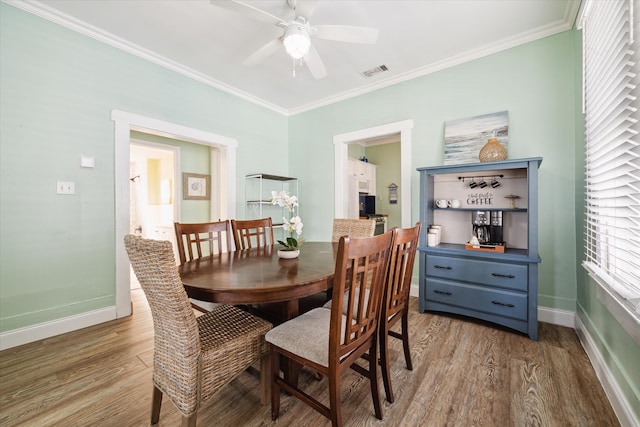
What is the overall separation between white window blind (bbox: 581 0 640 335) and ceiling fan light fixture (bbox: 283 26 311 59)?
5.77 ft

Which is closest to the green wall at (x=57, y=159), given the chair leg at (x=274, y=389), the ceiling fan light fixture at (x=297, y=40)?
the ceiling fan light fixture at (x=297, y=40)

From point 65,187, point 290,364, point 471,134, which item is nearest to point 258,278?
point 290,364

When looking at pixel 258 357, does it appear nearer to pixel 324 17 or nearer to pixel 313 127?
pixel 324 17

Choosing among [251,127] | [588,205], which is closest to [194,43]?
[251,127]

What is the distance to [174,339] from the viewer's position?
1162mm

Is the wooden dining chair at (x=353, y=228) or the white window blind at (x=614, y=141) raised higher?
the white window blind at (x=614, y=141)

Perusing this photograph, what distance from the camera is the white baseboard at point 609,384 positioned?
1.27 metres

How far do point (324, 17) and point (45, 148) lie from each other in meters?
2.72

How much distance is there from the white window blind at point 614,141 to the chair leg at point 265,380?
1.75m

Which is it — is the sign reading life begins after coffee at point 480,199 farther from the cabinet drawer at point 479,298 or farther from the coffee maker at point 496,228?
the cabinet drawer at point 479,298

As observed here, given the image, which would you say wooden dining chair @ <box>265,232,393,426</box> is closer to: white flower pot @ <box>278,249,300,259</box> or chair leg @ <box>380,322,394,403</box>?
chair leg @ <box>380,322,394,403</box>

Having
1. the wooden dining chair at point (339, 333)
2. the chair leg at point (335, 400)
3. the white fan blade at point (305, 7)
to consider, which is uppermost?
the white fan blade at point (305, 7)

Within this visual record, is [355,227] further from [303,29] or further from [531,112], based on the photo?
[531,112]

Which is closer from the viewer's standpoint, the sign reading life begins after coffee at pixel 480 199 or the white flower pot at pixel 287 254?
the white flower pot at pixel 287 254
